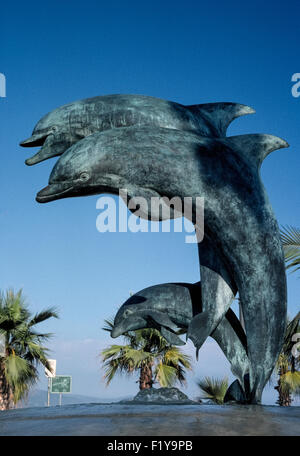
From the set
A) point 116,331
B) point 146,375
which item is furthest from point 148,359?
point 116,331

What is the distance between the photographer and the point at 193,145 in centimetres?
595

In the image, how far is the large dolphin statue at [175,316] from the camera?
6.30 metres

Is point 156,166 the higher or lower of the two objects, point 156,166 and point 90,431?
the higher

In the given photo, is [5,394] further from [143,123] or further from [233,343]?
[143,123]

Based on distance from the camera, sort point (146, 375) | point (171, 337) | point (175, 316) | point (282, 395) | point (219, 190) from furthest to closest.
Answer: point (282, 395) < point (146, 375) < point (175, 316) < point (171, 337) < point (219, 190)

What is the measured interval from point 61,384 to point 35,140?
40.8 ft

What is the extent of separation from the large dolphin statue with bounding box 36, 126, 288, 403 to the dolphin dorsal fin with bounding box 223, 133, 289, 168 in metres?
0.19

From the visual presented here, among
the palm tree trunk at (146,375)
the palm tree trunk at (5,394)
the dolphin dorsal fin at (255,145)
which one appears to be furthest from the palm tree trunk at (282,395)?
the dolphin dorsal fin at (255,145)

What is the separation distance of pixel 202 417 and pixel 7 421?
1.55 meters

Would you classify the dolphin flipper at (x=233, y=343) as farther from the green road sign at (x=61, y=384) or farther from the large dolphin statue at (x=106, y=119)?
the green road sign at (x=61, y=384)

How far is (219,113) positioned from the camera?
7059 millimetres

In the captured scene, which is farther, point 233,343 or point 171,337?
point 171,337
